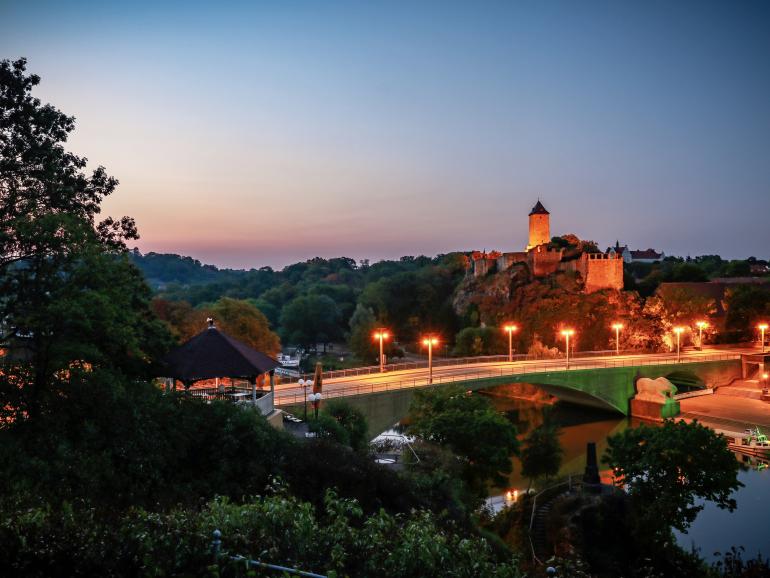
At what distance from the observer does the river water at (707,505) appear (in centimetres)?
2538

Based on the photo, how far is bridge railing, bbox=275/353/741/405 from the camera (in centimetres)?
3231

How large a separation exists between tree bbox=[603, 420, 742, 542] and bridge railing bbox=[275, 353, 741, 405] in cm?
1400

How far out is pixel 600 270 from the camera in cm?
7206

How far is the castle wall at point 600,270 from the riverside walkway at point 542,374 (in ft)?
49.4

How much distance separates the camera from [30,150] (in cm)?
1825

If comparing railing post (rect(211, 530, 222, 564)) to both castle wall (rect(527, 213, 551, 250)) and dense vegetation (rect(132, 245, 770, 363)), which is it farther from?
castle wall (rect(527, 213, 551, 250))

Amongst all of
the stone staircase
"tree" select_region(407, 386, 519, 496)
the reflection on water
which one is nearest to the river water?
the reflection on water

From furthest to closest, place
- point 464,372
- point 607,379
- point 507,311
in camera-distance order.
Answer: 1. point 507,311
2. point 607,379
3. point 464,372

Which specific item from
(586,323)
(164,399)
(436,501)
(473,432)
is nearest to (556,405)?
(586,323)

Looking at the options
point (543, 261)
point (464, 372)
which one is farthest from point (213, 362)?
point (543, 261)

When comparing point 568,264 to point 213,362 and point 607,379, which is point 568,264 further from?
point 213,362

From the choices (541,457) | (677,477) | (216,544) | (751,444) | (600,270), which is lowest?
(751,444)

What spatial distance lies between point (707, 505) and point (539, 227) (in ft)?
218

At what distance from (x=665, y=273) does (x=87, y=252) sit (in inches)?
3522
